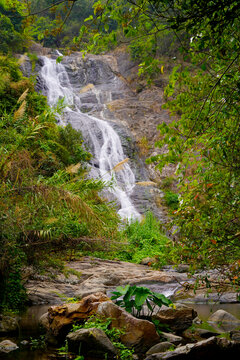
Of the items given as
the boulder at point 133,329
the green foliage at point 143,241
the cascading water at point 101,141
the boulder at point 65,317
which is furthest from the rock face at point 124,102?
the boulder at point 133,329

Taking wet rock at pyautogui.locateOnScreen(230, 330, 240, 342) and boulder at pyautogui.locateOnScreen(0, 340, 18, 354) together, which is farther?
wet rock at pyautogui.locateOnScreen(230, 330, 240, 342)

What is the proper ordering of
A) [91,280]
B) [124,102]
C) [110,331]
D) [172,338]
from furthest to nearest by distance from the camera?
[124,102]
[91,280]
[172,338]
[110,331]

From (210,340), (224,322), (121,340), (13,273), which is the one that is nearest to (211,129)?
(210,340)

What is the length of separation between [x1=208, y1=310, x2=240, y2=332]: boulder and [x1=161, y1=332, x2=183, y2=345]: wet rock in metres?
0.94

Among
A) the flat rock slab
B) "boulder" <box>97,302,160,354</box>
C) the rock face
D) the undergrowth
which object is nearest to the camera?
"boulder" <box>97,302,160,354</box>

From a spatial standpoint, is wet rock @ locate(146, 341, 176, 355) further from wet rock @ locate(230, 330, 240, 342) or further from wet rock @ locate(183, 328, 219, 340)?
wet rock @ locate(230, 330, 240, 342)

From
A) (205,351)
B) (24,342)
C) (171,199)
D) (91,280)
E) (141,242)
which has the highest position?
(171,199)

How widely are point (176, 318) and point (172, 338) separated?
65 centimetres

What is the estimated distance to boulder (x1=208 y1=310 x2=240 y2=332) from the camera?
5.37m

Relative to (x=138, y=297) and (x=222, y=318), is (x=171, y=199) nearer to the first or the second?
(x=222, y=318)

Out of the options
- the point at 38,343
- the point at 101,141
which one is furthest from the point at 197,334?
the point at 101,141

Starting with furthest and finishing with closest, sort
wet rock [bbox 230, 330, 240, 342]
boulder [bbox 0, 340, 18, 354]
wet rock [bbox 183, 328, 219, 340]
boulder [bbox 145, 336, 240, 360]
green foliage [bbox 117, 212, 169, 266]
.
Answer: green foliage [bbox 117, 212, 169, 266] → wet rock [bbox 183, 328, 219, 340] → wet rock [bbox 230, 330, 240, 342] → boulder [bbox 0, 340, 18, 354] → boulder [bbox 145, 336, 240, 360]

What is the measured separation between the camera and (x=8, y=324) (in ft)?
16.5

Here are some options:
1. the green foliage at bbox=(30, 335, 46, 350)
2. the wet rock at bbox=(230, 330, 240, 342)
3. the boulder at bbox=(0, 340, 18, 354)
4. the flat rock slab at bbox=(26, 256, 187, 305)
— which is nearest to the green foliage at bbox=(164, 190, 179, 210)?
Answer: the flat rock slab at bbox=(26, 256, 187, 305)
